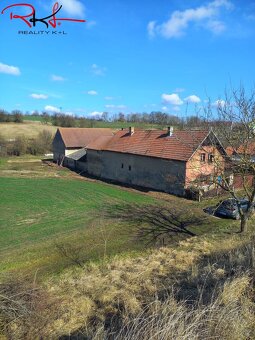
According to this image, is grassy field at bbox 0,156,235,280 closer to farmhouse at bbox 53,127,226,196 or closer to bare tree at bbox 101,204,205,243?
bare tree at bbox 101,204,205,243

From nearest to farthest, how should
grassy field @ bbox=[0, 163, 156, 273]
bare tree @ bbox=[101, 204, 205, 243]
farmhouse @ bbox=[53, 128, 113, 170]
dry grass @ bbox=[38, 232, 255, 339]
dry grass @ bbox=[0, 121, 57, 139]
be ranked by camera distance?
dry grass @ bbox=[38, 232, 255, 339], grassy field @ bbox=[0, 163, 156, 273], bare tree @ bbox=[101, 204, 205, 243], farmhouse @ bbox=[53, 128, 113, 170], dry grass @ bbox=[0, 121, 57, 139]

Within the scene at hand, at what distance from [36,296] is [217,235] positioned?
11.4m

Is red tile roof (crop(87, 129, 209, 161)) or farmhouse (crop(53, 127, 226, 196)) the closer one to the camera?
farmhouse (crop(53, 127, 226, 196))

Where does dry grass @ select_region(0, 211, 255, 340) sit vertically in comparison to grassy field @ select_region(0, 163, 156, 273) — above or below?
above

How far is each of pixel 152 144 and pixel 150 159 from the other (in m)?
2.08

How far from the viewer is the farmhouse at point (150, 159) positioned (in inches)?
1085

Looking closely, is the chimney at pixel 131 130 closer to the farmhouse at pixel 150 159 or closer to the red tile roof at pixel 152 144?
the farmhouse at pixel 150 159

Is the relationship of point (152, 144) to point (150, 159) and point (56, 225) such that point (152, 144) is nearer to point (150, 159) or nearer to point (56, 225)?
point (150, 159)

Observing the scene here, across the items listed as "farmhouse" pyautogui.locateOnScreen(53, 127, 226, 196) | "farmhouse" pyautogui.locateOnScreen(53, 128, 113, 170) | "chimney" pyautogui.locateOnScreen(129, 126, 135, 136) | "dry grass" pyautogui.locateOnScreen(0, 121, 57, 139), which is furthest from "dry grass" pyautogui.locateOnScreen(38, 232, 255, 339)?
"dry grass" pyautogui.locateOnScreen(0, 121, 57, 139)

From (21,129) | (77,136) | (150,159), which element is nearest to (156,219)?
(150,159)

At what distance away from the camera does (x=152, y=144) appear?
32.5 metres

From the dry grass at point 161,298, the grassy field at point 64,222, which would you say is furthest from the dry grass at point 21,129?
the dry grass at point 161,298

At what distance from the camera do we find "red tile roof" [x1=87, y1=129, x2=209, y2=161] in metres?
28.6

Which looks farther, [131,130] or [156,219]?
[131,130]
